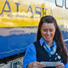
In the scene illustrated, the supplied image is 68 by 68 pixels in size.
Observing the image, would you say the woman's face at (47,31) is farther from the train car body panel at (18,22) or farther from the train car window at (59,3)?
the train car window at (59,3)

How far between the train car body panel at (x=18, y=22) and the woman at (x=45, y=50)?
0.77 m

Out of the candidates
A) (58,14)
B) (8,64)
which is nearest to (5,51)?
(8,64)

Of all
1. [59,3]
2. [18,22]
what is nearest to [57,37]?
[18,22]

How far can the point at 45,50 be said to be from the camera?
1.48m

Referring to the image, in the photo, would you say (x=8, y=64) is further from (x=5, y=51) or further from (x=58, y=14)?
(x=58, y=14)

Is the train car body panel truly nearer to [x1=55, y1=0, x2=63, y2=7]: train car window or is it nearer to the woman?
[x1=55, y1=0, x2=63, y2=7]: train car window

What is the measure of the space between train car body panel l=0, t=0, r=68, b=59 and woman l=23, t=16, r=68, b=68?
30.2 inches

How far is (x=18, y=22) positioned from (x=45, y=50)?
1.12 meters

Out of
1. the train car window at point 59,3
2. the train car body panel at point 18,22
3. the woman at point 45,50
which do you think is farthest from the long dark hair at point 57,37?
the train car window at point 59,3

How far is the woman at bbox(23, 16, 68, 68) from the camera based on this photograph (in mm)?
1439

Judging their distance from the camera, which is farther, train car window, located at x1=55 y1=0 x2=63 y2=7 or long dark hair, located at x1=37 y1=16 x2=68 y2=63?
train car window, located at x1=55 y1=0 x2=63 y2=7

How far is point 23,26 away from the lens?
8.59ft

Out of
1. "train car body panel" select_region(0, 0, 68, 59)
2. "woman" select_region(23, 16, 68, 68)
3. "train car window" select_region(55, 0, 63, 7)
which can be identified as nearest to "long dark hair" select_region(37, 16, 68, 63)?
"woman" select_region(23, 16, 68, 68)

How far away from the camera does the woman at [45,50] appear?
4.72ft
